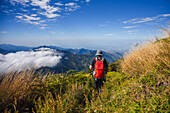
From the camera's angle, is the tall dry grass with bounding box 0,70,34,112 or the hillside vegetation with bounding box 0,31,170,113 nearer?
the hillside vegetation with bounding box 0,31,170,113

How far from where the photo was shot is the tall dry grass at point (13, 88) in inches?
111

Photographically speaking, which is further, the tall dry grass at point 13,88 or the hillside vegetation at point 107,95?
the tall dry grass at point 13,88

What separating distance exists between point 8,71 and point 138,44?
23.8 ft

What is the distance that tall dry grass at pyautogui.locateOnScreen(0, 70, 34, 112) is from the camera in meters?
2.81

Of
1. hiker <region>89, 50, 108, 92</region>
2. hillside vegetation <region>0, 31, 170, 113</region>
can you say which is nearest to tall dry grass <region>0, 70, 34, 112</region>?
hillside vegetation <region>0, 31, 170, 113</region>

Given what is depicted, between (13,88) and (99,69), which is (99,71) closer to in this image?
(99,69)

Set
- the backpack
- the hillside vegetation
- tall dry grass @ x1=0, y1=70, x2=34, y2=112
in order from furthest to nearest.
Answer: the backpack < tall dry grass @ x1=0, y1=70, x2=34, y2=112 < the hillside vegetation

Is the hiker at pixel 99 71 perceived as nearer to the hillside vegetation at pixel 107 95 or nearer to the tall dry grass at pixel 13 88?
the hillside vegetation at pixel 107 95

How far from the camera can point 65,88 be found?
4820 mm

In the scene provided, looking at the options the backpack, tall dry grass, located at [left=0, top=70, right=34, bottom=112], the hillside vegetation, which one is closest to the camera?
the hillside vegetation

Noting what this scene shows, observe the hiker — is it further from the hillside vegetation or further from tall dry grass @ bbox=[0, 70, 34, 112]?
tall dry grass @ bbox=[0, 70, 34, 112]

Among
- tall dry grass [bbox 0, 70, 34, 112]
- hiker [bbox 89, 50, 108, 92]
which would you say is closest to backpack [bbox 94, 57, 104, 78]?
hiker [bbox 89, 50, 108, 92]

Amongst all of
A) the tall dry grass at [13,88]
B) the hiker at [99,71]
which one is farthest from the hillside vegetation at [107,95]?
the hiker at [99,71]

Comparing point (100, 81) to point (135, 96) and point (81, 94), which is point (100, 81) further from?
point (135, 96)
